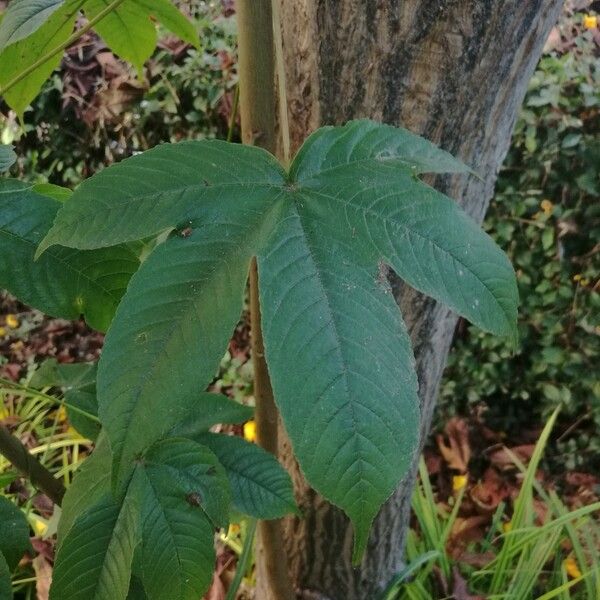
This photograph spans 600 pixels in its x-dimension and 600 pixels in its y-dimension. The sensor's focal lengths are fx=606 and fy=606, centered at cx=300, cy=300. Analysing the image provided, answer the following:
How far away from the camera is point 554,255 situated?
2307 mm

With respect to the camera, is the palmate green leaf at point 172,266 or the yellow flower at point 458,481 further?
the yellow flower at point 458,481

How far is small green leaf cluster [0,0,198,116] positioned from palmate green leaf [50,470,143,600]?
0.52m

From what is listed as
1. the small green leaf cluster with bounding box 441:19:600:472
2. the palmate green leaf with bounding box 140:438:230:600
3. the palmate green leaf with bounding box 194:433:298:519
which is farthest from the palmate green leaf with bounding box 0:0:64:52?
the small green leaf cluster with bounding box 441:19:600:472

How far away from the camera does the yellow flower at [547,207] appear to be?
2252mm

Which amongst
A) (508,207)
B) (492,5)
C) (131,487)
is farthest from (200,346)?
(508,207)

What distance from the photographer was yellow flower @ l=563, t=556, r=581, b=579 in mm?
2090

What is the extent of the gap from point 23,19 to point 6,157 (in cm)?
15

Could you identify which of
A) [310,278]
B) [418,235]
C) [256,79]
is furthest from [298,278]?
[256,79]

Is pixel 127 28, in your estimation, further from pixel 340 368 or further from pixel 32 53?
pixel 340 368

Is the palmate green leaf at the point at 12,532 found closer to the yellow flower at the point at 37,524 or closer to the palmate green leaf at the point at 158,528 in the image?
the palmate green leaf at the point at 158,528

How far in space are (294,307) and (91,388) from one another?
570mm

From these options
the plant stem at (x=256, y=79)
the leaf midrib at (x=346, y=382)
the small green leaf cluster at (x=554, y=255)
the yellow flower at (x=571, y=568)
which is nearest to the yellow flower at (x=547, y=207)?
the small green leaf cluster at (x=554, y=255)

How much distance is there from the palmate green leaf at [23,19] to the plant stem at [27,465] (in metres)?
0.46

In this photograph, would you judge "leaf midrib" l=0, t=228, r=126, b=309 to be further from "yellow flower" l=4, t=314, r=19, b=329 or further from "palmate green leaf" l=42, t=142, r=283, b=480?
"yellow flower" l=4, t=314, r=19, b=329
